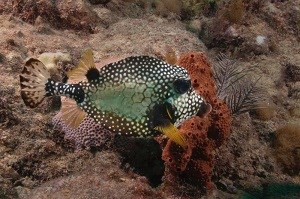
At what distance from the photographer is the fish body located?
→ 8.91 ft

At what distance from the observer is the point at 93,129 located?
4.08 m

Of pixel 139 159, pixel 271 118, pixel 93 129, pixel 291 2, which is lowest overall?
pixel 271 118

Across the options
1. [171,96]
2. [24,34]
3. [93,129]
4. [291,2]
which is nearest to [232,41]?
[291,2]

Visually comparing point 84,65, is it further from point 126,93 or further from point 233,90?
point 233,90

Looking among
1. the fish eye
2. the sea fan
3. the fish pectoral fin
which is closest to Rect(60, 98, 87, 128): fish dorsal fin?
the fish pectoral fin

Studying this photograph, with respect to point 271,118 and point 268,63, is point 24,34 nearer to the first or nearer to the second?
point 271,118

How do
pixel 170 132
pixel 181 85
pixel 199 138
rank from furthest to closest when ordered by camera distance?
pixel 199 138 < pixel 181 85 < pixel 170 132

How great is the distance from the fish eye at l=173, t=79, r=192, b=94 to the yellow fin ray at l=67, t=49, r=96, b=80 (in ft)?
2.23

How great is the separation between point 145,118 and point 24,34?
12.5 ft

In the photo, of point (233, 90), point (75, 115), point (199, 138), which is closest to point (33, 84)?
point (75, 115)

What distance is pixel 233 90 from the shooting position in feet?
19.1

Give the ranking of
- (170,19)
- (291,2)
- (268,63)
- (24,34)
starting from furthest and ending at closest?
(291,2)
(170,19)
(268,63)
(24,34)

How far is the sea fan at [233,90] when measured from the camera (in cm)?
560

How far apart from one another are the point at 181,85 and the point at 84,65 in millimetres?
800
